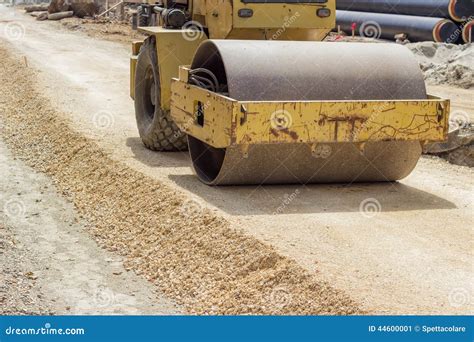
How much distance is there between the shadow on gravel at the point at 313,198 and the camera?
Result: 31.2 feet

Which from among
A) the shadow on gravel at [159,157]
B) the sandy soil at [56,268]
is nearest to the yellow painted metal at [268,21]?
the shadow on gravel at [159,157]

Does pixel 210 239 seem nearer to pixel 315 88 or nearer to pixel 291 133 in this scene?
pixel 291 133

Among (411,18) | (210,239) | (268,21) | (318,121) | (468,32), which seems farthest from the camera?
(411,18)

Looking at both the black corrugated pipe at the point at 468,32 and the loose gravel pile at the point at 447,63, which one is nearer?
the loose gravel pile at the point at 447,63

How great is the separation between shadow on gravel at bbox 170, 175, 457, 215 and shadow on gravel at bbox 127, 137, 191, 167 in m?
1.16

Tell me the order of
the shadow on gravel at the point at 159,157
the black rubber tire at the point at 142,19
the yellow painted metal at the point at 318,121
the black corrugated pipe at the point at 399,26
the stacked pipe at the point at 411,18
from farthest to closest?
the black corrugated pipe at the point at 399,26, the stacked pipe at the point at 411,18, the black rubber tire at the point at 142,19, the shadow on gravel at the point at 159,157, the yellow painted metal at the point at 318,121

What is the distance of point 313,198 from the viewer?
9914 mm

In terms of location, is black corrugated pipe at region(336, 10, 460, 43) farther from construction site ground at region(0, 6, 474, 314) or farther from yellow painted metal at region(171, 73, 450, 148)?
yellow painted metal at region(171, 73, 450, 148)

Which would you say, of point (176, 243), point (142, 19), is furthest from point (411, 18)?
point (176, 243)

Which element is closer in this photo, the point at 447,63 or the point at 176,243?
the point at 176,243

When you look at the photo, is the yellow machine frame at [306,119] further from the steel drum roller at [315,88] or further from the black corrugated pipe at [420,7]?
the black corrugated pipe at [420,7]

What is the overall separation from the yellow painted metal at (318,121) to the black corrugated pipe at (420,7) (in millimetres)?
14160

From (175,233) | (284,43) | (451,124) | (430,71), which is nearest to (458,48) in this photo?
(430,71)

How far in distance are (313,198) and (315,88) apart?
1.19 meters
